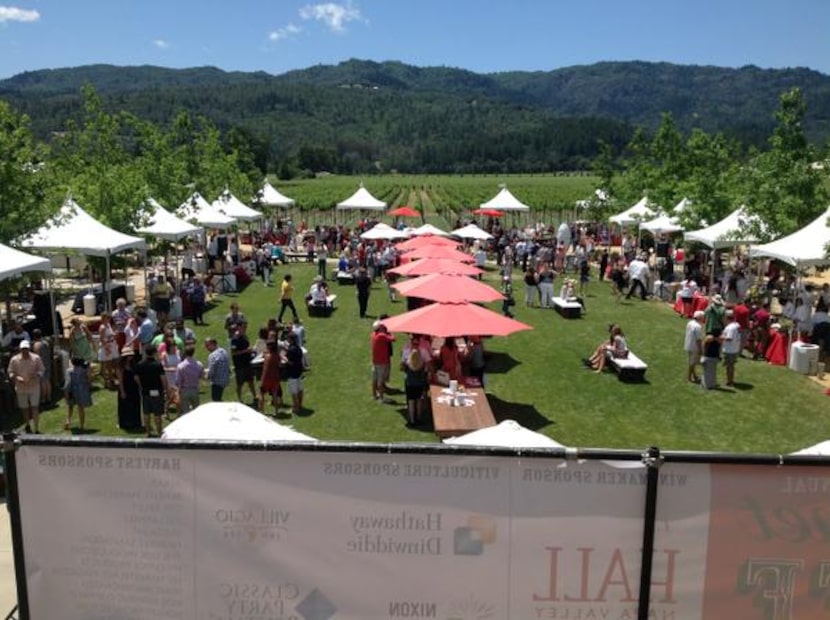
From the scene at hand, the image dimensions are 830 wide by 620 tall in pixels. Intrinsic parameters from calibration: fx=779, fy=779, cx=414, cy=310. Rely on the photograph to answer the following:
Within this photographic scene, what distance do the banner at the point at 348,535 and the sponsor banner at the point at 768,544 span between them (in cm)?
10

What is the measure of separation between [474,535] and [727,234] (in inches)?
822

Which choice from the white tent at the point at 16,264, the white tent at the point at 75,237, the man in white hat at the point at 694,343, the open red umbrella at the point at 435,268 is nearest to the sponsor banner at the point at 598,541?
the man in white hat at the point at 694,343

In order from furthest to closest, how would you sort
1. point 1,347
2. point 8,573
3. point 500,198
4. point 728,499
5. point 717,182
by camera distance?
1. point 500,198
2. point 717,182
3. point 1,347
4. point 8,573
5. point 728,499

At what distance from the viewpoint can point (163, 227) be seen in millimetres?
23812

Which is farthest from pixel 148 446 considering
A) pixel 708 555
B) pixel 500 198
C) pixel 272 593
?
pixel 500 198

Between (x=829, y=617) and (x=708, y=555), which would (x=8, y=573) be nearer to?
(x=708, y=555)

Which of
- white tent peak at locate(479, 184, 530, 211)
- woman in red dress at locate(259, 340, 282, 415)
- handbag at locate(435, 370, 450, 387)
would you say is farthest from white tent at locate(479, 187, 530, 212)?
woman in red dress at locate(259, 340, 282, 415)

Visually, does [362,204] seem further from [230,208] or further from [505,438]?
[505,438]

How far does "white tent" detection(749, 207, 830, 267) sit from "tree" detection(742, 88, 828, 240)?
241 cm

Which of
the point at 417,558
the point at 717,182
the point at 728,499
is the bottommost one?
the point at 417,558

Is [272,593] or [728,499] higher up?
[728,499]

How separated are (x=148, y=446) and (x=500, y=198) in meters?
38.9

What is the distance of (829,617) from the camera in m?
4.06

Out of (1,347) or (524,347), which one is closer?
(1,347)
